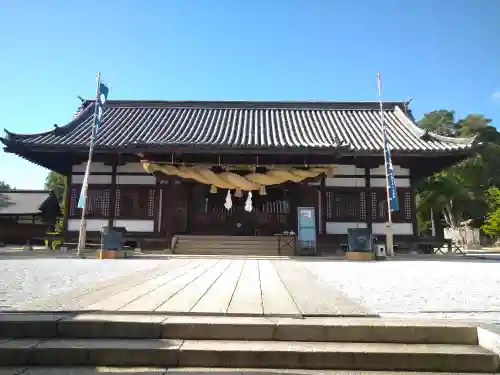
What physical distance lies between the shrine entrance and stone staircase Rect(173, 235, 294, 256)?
1.70m

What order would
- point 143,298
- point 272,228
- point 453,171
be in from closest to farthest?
point 143,298
point 272,228
point 453,171

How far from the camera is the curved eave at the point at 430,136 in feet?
41.4

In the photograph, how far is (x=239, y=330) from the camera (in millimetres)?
2980

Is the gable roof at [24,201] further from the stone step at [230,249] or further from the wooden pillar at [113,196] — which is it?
the stone step at [230,249]

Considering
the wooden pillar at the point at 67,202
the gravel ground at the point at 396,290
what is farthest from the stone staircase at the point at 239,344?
the wooden pillar at the point at 67,202

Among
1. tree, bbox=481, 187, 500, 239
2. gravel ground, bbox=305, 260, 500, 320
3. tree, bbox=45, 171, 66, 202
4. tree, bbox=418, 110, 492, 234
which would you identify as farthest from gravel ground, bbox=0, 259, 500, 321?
tree, bbox=45, 171, 66, 202

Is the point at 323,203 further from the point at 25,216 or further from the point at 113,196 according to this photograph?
the point at 25,216

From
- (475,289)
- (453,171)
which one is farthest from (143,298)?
(453,171)

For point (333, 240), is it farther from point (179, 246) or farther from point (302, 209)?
point (179, 246)

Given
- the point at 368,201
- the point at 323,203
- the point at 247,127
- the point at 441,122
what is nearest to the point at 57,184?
the point at 247,127

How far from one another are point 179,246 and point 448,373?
11086mm

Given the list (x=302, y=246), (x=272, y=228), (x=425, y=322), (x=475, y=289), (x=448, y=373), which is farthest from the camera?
(x=272, y=228)

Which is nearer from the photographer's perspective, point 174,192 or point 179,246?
point 179,246

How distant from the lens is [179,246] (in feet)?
42.2
